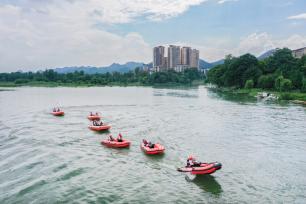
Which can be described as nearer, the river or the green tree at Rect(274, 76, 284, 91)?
the river

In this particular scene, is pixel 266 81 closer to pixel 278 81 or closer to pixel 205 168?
pixel 278 81

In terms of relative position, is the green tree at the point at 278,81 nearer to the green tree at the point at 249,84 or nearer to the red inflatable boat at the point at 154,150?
the green tree at the point at 249,84

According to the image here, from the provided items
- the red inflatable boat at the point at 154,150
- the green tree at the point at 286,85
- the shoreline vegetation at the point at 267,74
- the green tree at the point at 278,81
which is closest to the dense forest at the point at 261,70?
the shoreline vegetation at the point at 267,74

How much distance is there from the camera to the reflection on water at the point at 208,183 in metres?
19.8

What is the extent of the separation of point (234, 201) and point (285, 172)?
7.48 metres

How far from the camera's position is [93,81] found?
197m

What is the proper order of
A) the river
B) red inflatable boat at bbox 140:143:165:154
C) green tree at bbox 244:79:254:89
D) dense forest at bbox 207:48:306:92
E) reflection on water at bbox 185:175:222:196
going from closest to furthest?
the river
reflection on water at bbox 185:175:222:196
red inflatable boat at bbox 140:143:165:154
dense forest at bbox 207:48:306:92
green tree at bbox 244:79:254:89

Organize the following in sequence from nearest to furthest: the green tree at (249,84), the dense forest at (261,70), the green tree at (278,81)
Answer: the green tree at (278,81), the dense forest at (261,70), the green tree at (249,84)

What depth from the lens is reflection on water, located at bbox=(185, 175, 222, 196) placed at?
65.0 feet

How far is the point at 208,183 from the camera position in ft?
69.3

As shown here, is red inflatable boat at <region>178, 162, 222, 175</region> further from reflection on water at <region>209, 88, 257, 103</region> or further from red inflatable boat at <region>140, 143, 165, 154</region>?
reflection on water at <region>209, 88, 257, 103</region>

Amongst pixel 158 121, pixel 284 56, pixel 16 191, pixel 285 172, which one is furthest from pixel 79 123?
pixel 284 56

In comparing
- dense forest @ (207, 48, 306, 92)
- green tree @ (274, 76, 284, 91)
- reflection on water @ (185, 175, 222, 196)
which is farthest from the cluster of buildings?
reflection on water @ (185, 175, 222, 196)

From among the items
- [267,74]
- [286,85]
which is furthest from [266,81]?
[267,74]
